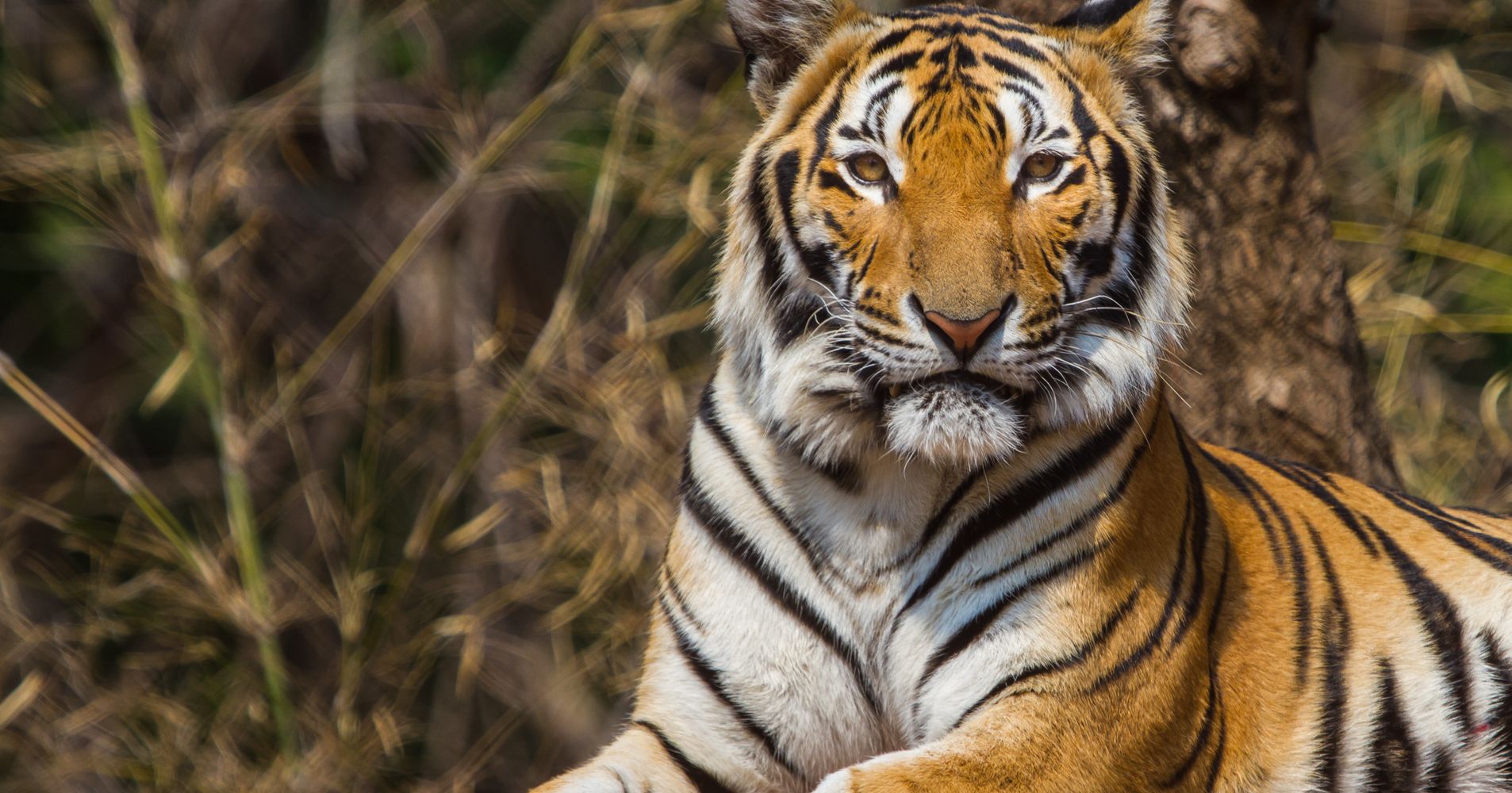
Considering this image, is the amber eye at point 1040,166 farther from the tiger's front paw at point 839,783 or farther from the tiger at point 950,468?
the tiger's front paw at point 839,783

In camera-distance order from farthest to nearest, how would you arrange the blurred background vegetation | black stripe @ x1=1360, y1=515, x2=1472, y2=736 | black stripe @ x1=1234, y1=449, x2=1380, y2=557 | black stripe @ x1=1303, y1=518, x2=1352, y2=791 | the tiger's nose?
the blurred background vegetation
black stripe @ x1=1234, y1=449, x2=1380, y2=557
black stripe @ x1=1360, y1=515, x2=1472, y2=736
black stripe @ x1=1303, y1=518, x2=1352, y2=791
the tiger's nose

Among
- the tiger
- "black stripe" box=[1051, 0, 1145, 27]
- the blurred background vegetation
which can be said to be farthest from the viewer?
the blurred background vegetation

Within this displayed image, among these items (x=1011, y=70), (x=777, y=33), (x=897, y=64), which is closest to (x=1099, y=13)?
(x=1011, y=70)

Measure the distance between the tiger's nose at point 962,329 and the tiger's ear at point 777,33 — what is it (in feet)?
1.89

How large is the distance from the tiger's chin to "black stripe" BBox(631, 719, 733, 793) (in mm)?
620

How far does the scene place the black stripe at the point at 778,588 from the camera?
7.54 feet

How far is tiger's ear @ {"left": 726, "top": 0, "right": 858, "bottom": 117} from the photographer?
2373mm

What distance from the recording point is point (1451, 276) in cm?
489

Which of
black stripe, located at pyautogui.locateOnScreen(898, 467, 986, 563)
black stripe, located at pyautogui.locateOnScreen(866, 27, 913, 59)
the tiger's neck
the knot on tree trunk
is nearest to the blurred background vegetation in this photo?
the knot on tree trunk

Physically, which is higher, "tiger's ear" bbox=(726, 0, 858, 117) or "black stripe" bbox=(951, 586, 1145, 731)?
"tiger's ear" bbox=(726, 0, 858, 117)

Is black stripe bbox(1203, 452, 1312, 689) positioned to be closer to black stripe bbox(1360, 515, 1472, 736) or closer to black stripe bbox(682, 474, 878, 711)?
black stripe bbox(1360, 515, 1472, 736)

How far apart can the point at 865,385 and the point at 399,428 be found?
2843mm

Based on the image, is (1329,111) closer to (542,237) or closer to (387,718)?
(542,237)

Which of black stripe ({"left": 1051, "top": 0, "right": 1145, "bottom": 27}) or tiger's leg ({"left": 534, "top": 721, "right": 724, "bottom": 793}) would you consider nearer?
tiger's leg ({"left": 534, "top": 721, "right": 724, "bottom": 793})
